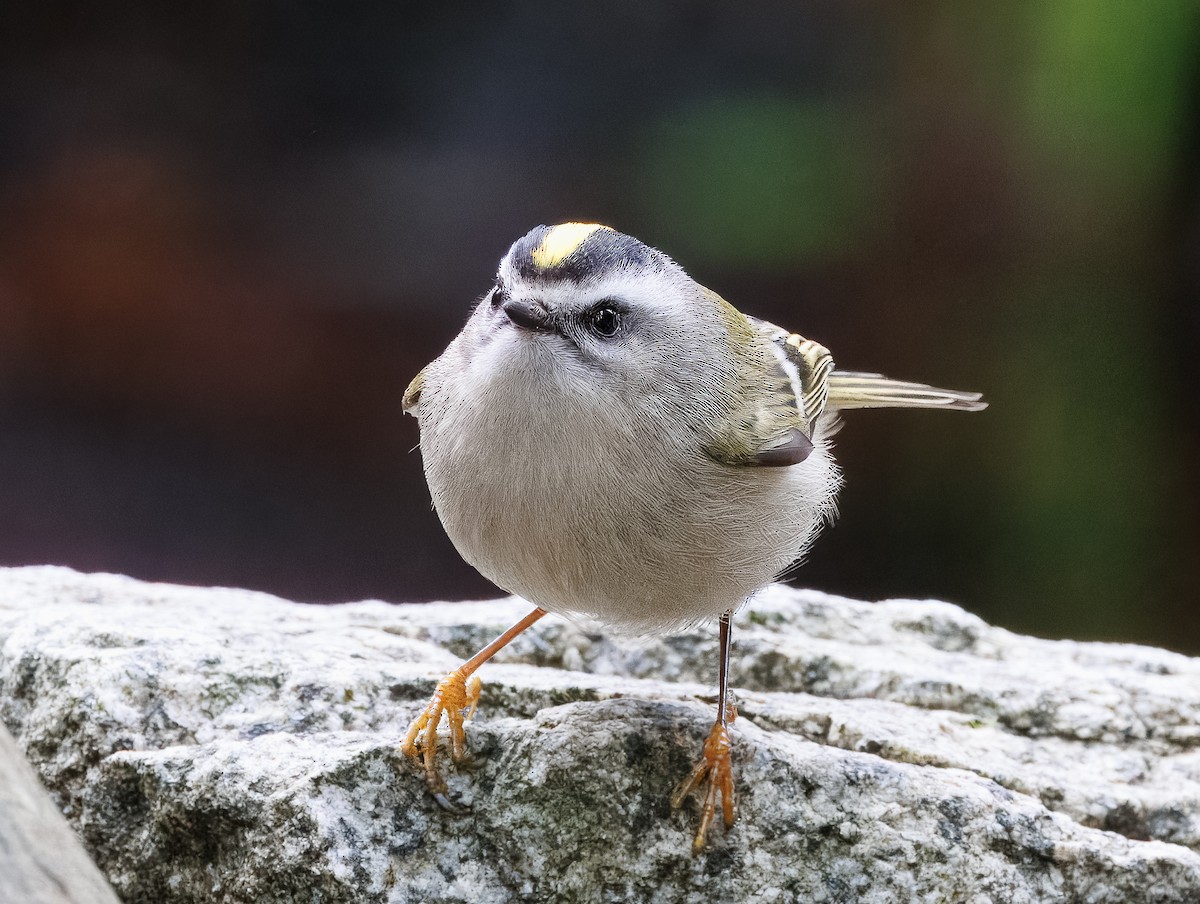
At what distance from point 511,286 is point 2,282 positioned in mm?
1263

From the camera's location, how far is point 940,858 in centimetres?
162

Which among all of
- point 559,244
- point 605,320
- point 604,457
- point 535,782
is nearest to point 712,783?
point 535,782

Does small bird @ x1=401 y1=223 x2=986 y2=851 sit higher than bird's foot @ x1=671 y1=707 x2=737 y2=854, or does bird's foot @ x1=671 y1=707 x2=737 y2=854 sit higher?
small bird @ x1=401 y1=223 x2=986 y2=851

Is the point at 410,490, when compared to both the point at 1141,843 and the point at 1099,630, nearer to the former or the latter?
the point at 1141,843

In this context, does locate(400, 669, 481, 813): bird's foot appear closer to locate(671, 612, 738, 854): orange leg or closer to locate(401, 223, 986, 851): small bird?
locate(401, 223, 986, 851): small bird

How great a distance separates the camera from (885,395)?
258 centimetres

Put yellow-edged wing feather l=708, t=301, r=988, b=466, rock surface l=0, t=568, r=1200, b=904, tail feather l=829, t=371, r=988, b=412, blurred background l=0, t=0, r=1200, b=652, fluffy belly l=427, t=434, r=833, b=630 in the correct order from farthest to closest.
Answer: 1. tail feather l=829, t=371, r=988, b=412
2. blurred background l=0, t=0, r=1200, b=652
3. yellow-edged wing feather l=708, t=301, r=988, b=466
4. fluffy belly l=427, t=434, r=833, b=630
5. rock surface l=0, t=568, r=1200, b=904

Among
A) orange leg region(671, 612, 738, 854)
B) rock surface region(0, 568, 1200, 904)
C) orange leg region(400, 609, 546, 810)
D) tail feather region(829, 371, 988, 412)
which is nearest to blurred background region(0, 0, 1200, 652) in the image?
tail feather region(829, 371, 988, 412)

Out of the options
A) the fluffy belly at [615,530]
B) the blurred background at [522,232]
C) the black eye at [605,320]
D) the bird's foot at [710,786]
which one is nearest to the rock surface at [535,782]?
the bird's foot at [710,786]

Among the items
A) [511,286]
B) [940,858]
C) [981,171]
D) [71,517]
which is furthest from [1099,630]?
[71,517]

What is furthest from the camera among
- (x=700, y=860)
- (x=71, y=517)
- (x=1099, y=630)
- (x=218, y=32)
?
(x=1099, y=630)

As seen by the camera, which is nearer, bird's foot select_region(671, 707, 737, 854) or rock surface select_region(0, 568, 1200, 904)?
rock surface select_region(0, 568, 1200, 904)

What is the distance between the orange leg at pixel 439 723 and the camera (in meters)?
1.60

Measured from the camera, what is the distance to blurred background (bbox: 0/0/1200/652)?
7.34 ft
